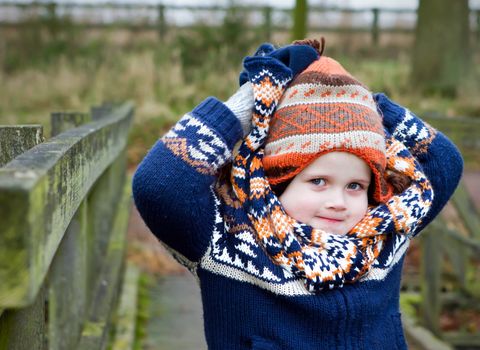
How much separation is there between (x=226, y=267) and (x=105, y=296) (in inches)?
66.3

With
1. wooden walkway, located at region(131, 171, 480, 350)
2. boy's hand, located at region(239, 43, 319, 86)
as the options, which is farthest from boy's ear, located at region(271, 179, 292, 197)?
wooden walkway, located at region(131, 171, 480, 350)

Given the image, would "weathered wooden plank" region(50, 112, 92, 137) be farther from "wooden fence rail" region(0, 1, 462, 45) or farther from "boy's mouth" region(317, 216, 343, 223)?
"wooden fence rail" region(0, 1, 462, 45)

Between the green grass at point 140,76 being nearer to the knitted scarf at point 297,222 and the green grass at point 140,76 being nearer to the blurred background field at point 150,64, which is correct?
the blurred background field at point 150,64

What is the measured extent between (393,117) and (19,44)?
1502 cm

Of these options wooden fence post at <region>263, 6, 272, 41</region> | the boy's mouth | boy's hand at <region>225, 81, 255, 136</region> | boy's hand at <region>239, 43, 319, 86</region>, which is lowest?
wooden fence post at <region>263, 6, 272, 41</region>

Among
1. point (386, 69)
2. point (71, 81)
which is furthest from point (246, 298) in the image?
point (386, 69)

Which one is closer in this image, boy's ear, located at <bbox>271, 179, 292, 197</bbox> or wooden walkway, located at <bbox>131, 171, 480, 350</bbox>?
boy's ear, located at <bbox>271, 179, 292, 197</bbox>

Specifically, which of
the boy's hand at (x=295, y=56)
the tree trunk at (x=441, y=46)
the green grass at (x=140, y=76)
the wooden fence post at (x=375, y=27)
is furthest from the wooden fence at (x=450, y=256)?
the wooden fence post at (x=375, y=27)

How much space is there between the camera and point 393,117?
8.66 feet

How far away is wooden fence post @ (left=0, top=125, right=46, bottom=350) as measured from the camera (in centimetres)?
180

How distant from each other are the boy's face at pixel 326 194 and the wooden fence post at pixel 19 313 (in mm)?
722

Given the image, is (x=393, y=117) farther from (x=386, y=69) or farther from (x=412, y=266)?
(x=386, y=69)

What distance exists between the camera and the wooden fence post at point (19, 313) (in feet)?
5.90

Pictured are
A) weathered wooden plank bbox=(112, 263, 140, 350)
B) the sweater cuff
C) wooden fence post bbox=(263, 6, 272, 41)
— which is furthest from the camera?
wooden fence post bbox=(263, 6, 272, 41)
